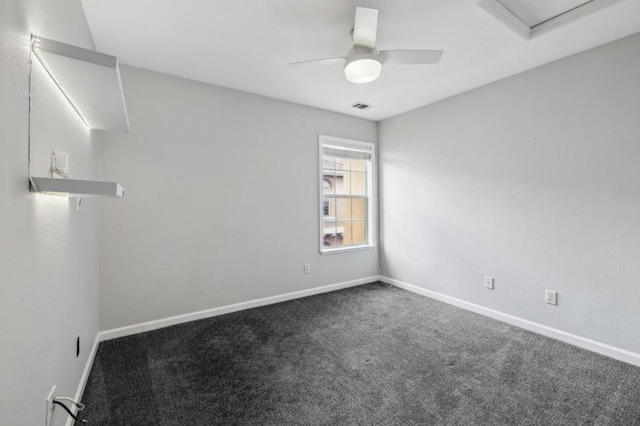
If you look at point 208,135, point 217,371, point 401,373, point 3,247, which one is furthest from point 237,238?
point 3,247

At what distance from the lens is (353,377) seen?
A: 2.11 m

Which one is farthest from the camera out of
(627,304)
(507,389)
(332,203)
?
(332,203)

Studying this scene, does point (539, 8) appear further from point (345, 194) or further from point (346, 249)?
point (346, 249)

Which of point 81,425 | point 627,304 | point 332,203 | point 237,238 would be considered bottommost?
point 81,425

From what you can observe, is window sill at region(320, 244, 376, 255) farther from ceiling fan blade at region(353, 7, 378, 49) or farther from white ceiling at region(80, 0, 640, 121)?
ceiling fan blade at region(353, 7, 378, 49)

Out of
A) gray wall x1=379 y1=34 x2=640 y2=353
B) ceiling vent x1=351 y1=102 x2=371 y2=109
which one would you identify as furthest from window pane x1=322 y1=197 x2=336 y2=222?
ceiling vent x1=351 y1=102 x2=371 y2=109

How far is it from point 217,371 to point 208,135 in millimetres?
2342

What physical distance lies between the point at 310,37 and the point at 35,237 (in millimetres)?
2209

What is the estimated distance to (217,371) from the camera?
2.18 metres

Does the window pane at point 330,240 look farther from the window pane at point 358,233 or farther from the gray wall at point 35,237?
the gray wall at point 35,237

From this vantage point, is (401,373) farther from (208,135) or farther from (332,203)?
(208,135)

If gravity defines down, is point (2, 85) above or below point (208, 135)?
below

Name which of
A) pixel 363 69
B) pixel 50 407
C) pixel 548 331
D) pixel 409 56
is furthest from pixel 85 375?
pixel 548 331

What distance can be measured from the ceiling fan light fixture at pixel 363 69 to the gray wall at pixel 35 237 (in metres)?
1.64
